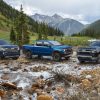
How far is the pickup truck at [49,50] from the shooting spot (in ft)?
95.9

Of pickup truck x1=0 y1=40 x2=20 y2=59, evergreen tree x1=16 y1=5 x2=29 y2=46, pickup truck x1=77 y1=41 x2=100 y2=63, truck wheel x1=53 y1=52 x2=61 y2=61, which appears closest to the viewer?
pickup truck x1=77 y1=41 x2=100 y2=63

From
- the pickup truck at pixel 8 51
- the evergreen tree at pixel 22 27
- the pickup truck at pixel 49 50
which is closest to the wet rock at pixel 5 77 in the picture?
the pickup truck at pixel 8 51

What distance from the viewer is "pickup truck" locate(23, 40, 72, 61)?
29219 mm

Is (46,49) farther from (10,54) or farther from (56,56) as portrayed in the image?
(10,54)

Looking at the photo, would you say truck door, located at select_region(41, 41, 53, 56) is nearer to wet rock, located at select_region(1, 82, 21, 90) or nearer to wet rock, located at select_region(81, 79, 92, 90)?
wet rock, located at select_region(81, 79, 92, 90)

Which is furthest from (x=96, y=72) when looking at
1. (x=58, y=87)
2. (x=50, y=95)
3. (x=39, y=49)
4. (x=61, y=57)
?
(x=39, y=49)

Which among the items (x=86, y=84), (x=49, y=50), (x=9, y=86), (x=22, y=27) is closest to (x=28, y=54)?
(x=49, y=50)

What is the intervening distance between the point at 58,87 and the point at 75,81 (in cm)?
126

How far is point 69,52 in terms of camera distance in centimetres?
2991

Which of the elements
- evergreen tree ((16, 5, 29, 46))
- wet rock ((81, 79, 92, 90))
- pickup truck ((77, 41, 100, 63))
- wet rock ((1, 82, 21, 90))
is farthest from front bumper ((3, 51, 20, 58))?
evergreen tree ((16, 5, 29, 46))

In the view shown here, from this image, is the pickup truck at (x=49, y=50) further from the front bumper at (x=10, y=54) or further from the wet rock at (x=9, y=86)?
the wet rock at (x=9, y=86)

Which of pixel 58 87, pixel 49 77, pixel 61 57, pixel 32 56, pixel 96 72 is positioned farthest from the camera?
pixel 32 56

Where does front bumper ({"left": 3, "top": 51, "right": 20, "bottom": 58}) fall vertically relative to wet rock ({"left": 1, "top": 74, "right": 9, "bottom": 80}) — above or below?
above

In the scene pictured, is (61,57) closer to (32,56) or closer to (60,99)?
(32,56)
